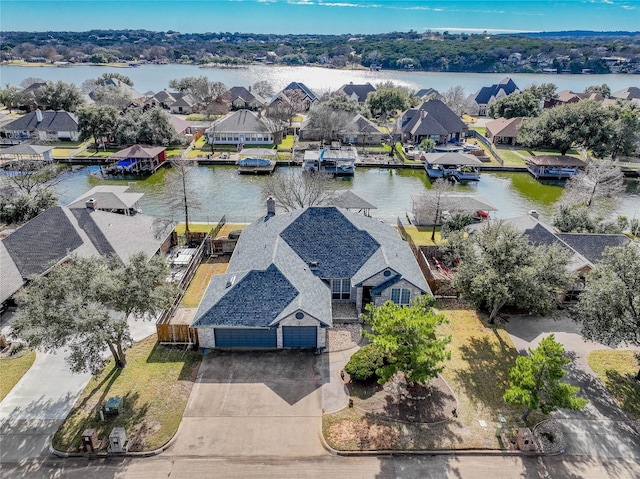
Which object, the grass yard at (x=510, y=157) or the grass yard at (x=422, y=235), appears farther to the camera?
the grass yard at (x=510, y=157)

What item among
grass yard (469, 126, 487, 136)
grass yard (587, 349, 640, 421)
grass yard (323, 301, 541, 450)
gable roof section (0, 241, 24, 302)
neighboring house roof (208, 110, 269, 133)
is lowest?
grass yard (587, 349, 640, 421)

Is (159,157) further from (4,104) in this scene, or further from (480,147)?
(4,104)

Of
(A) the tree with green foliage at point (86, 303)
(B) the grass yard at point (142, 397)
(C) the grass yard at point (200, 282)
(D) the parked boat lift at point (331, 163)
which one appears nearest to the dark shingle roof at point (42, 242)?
(C) the grass yard at point (200, 282)

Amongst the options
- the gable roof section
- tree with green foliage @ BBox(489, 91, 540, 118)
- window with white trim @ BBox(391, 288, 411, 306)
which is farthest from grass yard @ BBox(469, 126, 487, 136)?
the gable roof section

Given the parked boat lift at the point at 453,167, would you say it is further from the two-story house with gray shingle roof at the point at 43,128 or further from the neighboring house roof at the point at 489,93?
the two-story house with gray shingle roof at the point at 43,128

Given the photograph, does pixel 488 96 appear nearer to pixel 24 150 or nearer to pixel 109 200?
pixel 109 200

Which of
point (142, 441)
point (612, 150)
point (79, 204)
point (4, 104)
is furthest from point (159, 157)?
point (612, 150)

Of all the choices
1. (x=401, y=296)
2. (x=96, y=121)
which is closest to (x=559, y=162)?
(x=401, y=296)

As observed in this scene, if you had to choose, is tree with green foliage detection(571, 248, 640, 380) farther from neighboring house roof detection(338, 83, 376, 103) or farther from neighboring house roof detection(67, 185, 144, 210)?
neighboring house roof detection(338, 83, 376, 103)
